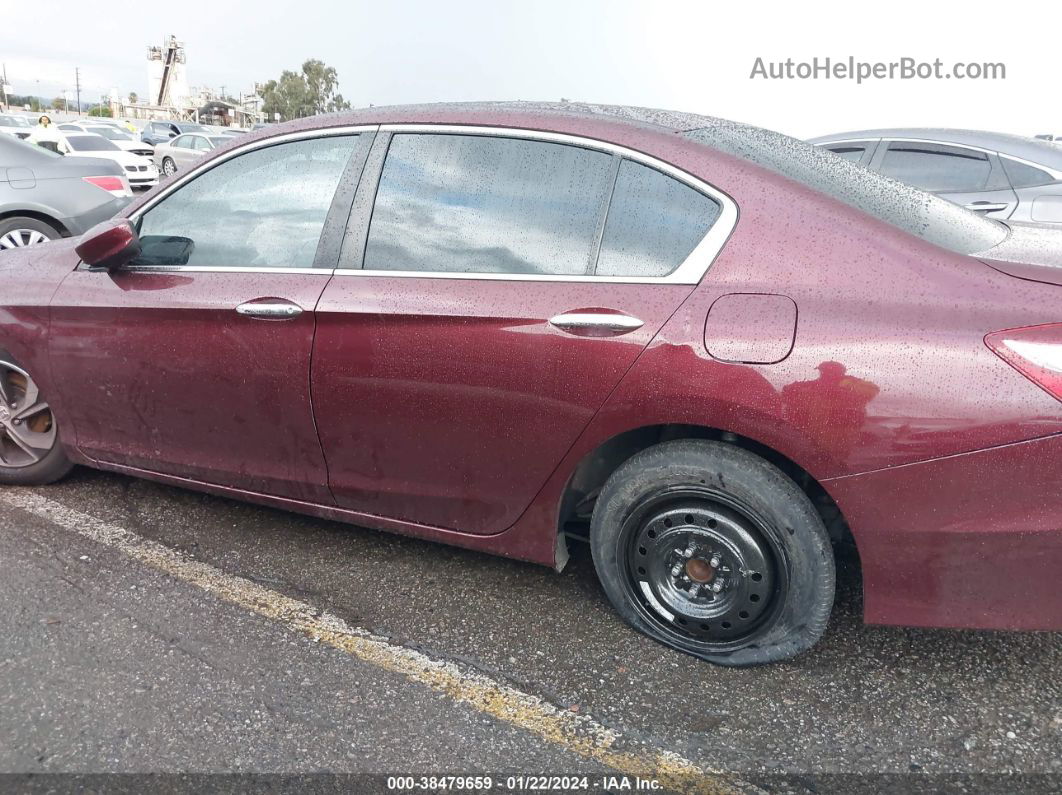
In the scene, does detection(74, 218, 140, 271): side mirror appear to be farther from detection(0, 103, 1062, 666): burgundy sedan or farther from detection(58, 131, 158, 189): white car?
detection(58, 131, 158, 189): white car

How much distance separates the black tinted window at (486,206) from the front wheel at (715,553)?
67 centimetres

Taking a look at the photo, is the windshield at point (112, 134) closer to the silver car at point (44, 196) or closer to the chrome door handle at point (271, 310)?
the silver car at point (44, 196)

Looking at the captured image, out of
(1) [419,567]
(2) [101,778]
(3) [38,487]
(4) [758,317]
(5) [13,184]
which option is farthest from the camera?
(5) [13,184]

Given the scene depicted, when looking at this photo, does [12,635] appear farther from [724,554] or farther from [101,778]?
[724,554]

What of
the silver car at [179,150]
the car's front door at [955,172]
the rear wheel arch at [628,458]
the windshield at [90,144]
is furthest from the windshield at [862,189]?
the silver car at [179,150]

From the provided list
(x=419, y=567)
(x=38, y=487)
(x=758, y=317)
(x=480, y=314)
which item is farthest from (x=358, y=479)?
(x=38, y=487)

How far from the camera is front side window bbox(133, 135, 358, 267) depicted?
9.49 feet

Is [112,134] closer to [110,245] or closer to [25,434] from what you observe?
[25,434]

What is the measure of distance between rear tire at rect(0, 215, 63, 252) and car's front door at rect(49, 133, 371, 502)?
13.1ft

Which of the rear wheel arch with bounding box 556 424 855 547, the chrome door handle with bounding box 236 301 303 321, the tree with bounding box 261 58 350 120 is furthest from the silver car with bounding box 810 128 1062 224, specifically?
the tree with bounding box 261 58 350 120

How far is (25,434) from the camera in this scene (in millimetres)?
3695

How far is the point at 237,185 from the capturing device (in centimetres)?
307

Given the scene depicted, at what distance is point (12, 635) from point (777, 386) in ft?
→ 7.94

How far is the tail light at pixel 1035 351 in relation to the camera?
6.48 ft
